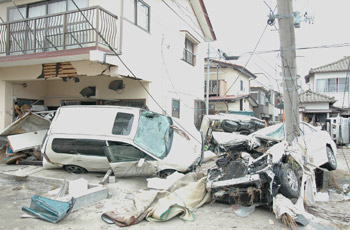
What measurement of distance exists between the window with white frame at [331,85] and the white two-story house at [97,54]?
2207 cm

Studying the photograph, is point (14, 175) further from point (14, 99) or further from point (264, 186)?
point (264, 186)

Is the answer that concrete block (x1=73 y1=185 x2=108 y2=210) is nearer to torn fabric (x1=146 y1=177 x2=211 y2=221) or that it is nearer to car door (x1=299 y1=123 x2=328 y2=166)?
torn fabric (x1=146 y1=177 x2=211 y2=221)

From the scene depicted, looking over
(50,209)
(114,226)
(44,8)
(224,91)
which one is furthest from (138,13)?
(224,91)

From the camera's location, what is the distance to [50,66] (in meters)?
9.66

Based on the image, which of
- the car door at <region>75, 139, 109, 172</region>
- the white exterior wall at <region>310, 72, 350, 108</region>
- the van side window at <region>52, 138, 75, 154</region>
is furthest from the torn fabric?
the white exterior wall at <region>310, 72, 350, 108</region>

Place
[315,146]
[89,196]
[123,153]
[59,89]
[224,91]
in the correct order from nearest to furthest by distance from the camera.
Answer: [89,196], [123,153], [315,146], [59,89], [224,91]

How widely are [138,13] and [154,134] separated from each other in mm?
5040

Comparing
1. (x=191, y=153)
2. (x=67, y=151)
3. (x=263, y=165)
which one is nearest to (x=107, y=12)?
(x=67, y=151)

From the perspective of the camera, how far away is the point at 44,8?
10.1 meters

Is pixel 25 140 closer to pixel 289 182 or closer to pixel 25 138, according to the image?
pixel 25 138

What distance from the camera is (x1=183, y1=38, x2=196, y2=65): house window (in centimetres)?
1360

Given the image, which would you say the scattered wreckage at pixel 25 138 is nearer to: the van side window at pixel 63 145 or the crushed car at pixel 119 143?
the crushed car at pixel 119 143

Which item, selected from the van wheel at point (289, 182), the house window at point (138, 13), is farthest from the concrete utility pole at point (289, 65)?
the house window at point (138, 13)

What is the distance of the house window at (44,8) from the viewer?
9.49m
